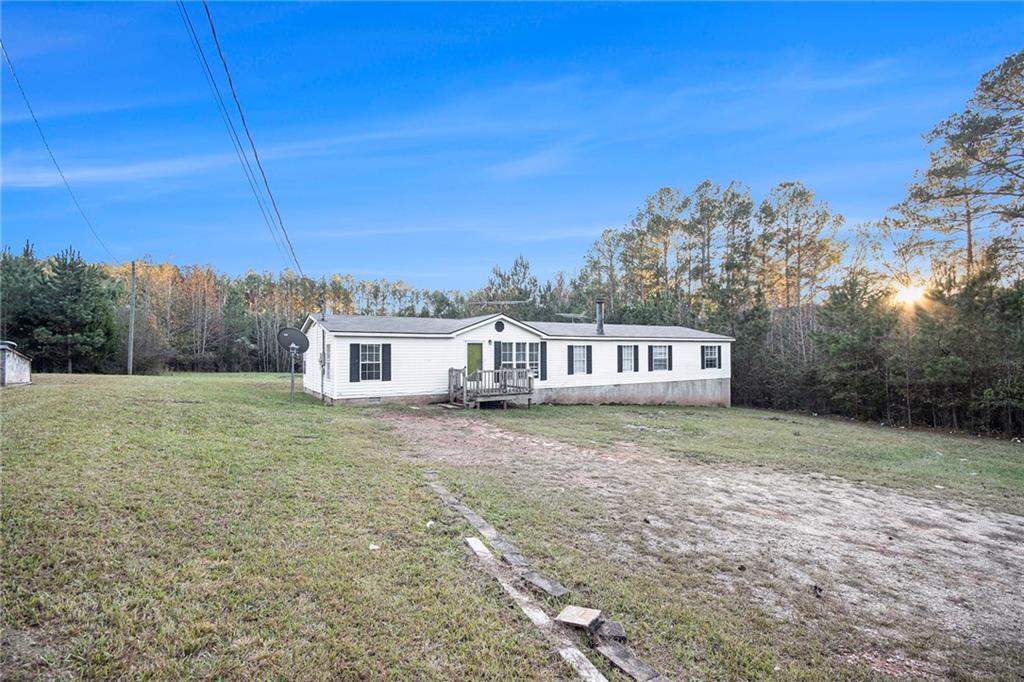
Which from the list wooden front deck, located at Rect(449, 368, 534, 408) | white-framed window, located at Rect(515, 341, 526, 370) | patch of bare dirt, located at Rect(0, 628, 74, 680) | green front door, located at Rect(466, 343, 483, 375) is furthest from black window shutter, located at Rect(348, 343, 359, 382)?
patch of bare dirt, located at Rect(0, 628, 74, 680)

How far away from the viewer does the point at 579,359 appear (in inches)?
732

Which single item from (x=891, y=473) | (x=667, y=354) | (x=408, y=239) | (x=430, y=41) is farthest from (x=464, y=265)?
(x=891, y=473)

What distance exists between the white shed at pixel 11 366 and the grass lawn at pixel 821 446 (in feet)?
37.3

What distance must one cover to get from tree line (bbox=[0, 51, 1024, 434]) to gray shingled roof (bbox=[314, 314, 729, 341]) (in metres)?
5.43

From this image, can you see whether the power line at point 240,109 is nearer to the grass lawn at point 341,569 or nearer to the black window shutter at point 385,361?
the black window shutter at point 385,361

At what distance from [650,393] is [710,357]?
412 cm

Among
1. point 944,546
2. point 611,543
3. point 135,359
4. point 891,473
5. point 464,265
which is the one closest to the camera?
point 611,543

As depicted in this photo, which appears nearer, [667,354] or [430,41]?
[430,41]

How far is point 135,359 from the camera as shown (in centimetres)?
2497

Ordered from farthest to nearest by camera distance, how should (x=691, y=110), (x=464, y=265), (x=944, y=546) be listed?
(x=464, y=265) < (x=691, y=110) < (x=944, y=546)

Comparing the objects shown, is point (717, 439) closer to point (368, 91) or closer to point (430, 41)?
point (430, 41)

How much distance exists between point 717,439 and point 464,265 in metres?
30.6

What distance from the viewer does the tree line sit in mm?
13602

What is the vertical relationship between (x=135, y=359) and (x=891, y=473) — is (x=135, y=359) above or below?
above
